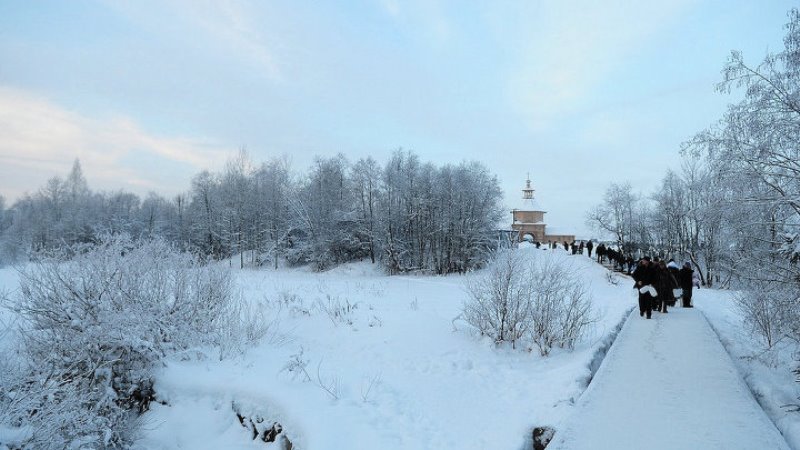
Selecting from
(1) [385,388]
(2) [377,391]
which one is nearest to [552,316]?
(1) [385,388]

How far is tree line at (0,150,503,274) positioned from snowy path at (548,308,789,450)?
28.7 meters

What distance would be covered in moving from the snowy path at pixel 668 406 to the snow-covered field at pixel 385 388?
1.30 ft

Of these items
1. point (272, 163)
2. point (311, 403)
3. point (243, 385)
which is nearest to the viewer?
point (311, 403)

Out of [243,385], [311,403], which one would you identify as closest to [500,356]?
[311,403]

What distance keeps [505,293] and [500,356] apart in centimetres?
140

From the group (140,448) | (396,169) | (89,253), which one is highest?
(396,169)

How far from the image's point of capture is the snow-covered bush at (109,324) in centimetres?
721

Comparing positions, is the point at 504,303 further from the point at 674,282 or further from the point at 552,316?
the point at 674,282

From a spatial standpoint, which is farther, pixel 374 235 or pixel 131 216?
pixel 131 216

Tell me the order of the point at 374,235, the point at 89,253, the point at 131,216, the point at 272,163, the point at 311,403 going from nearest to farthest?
the point at 311,403, the point at 89,253, the point at 374,235, the point at 272,163, the point at 131,216

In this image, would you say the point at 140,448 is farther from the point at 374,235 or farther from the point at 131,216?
the point at 131,216

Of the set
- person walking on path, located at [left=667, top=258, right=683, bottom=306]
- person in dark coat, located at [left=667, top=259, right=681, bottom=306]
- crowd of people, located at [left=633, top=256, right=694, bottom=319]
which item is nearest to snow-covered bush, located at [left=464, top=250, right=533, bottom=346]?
crowd of people, located at [left=633, top=256, right=694, bottom=319]

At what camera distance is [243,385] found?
25.8 feet

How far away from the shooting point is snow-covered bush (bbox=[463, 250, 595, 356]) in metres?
10.2
